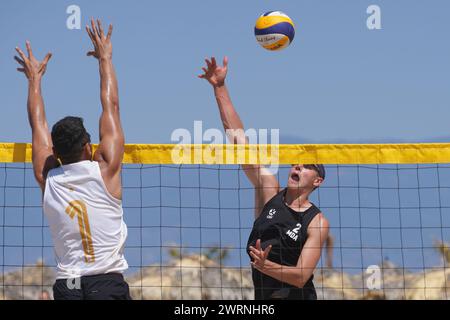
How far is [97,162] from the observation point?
18.9ft

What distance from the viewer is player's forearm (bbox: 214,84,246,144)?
794cm

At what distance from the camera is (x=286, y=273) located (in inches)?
287

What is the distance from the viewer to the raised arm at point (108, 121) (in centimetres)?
575

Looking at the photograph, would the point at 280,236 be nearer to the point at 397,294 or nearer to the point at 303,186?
the point at 303,186

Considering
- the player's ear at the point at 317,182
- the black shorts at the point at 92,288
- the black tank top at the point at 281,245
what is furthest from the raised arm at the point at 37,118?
the player's ear at the point at 317,182

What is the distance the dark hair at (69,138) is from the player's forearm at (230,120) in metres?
2.41

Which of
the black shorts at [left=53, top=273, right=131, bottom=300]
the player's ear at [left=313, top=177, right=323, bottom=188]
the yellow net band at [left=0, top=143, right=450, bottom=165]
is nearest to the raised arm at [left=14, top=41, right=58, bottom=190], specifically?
the black shorts at [left=53, top=273, right=131, bottom=300]

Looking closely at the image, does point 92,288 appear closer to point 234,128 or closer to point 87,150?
point 87,150

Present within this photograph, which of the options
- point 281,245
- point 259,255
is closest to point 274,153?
point 281,245

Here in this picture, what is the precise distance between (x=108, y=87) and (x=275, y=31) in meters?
3.46

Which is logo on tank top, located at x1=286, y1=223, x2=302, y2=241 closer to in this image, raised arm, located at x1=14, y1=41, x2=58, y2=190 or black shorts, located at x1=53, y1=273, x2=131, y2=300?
black shorts, located at x1=53, y1=273, x2=131, y2=300

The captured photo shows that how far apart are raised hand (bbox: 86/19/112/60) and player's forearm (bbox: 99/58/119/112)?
67 mm
